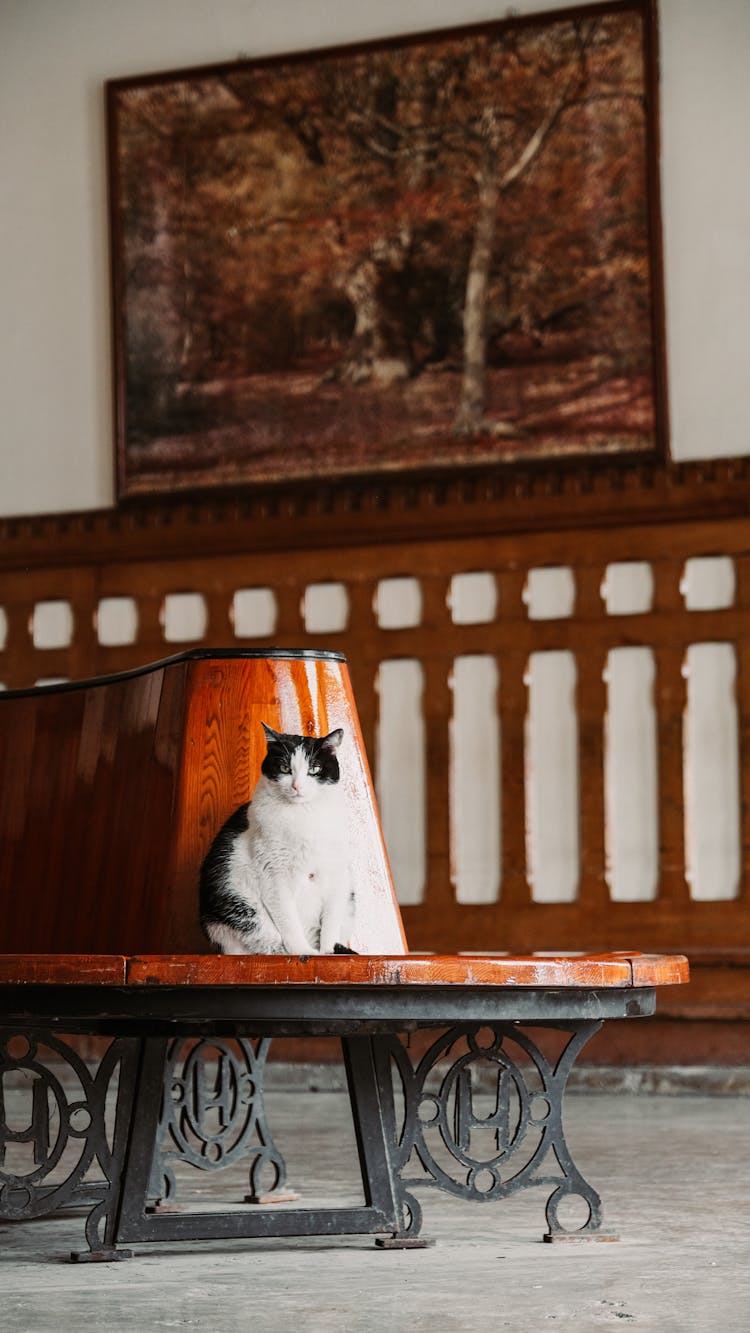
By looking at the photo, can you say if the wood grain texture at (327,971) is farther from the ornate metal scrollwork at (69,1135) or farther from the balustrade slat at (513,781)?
the balustrade slat at (513,781)

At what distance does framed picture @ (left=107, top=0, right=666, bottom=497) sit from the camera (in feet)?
20.9

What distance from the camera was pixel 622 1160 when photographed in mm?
4453

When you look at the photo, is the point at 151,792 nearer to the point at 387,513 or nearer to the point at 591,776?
the point at 591,776

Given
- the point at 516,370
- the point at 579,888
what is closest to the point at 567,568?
the point at 516,370

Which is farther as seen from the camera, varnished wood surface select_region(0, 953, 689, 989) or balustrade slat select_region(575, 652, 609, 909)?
balustrade slat select_region(575, 652, 609, 909)

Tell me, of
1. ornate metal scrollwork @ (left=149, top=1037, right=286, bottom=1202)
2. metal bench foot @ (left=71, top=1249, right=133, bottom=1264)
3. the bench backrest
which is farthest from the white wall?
metal bench foot @ (left=71, top=1249, right=133, bottom=1264)

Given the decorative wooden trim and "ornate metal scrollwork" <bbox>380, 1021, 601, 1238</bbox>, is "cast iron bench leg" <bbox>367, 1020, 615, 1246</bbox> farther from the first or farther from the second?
the decorative wooden trim

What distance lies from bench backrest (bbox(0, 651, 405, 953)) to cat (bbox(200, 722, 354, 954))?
0.08m

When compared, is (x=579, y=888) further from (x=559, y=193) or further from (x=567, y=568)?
(x=559, y=193)

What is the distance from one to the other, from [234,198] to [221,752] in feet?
13.9

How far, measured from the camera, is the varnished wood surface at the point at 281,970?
274 cm

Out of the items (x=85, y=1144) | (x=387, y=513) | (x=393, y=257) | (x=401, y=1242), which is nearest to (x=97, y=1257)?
(x=85, y=1144)

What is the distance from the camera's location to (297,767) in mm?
2982

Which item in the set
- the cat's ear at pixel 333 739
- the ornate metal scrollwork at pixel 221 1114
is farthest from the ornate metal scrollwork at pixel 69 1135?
the cat's ear at pixel 333 739
